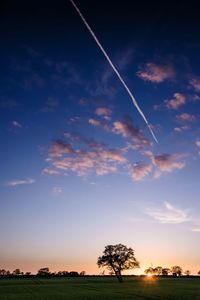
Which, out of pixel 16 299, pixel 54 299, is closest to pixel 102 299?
pixel 54 299

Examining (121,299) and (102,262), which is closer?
(121,299)

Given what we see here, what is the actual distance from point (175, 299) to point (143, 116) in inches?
947

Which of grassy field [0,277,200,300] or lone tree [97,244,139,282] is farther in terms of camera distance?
lone tree [97,244,139,282]

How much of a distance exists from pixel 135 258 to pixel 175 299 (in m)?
57.1

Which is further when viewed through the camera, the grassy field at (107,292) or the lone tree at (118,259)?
the lone tree at (118,259)

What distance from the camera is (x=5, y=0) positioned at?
511 cm

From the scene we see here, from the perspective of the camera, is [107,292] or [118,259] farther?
[118,259]

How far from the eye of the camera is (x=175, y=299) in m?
39.6

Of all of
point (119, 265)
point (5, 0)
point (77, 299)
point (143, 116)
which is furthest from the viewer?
point (119, 265)

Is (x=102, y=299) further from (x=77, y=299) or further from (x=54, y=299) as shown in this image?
(x=54, y=299)

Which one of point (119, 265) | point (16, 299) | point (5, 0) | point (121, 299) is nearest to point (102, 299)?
point (121, 299)

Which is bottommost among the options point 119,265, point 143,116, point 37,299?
point 37,299

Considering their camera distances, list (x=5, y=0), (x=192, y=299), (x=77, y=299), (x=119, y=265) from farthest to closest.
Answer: (x=119, y=265)
(x=77, y=299)
(x=192, y=299)
(x=5, y=0)

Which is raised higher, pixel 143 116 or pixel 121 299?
pixel 143 116
